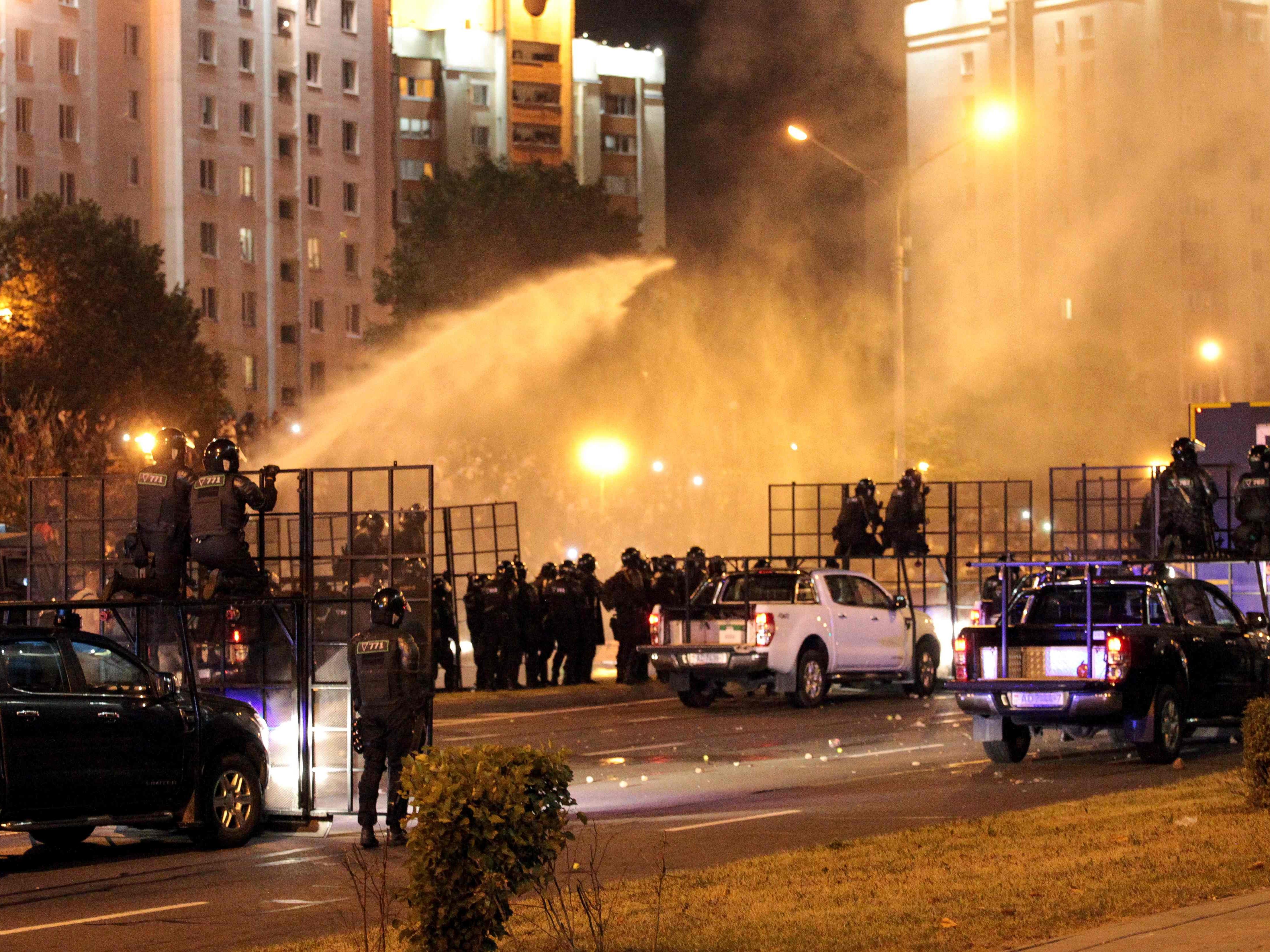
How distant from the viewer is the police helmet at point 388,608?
38.7 ft

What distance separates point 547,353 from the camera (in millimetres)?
51938

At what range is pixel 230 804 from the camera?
478 inches

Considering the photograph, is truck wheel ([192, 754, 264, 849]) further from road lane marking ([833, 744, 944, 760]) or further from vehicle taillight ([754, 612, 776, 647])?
vehicle taillight ([754, 612, 776, 647])

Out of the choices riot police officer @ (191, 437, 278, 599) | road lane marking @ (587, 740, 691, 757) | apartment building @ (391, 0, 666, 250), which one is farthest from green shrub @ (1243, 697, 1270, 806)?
apartment building @ (391, 0, 666, 250)

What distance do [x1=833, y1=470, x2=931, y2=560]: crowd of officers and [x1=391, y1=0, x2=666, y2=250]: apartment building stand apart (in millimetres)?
82598

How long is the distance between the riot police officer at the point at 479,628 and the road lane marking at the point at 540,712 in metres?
1.19

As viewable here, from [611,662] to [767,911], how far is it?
24145 millimetres

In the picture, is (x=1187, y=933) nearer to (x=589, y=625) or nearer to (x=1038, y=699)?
(x=1038, y=699)

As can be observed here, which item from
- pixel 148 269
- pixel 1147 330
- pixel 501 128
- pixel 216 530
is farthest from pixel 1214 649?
pixel 501 128

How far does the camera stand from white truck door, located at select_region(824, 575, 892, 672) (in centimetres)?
2225

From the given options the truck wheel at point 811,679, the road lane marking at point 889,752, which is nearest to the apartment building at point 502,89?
the truck wheel at point 811,679

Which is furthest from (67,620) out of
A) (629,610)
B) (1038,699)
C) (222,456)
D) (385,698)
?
(629,610)

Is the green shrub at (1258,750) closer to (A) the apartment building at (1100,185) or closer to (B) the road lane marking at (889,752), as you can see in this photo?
(B) the road lane marking at (889,752)

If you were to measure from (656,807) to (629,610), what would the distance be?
12.5m
